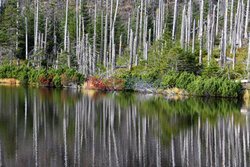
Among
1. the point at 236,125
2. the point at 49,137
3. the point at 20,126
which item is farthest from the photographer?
the point at 236,125

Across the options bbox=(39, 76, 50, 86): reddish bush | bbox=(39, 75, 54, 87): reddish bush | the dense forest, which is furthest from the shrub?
the dense forest

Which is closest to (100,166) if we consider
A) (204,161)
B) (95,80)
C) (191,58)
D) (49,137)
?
(204,161)

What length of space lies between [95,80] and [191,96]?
10378 millimetres

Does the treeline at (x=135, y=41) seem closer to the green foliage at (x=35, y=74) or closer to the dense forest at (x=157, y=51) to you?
the dense forest at (x=157, y=51)

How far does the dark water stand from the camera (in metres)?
7.46

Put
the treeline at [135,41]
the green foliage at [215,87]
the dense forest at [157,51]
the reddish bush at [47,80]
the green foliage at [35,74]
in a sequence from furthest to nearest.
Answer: the reddish bush at [47,80], the green foliage at [35,74], the treeline at [135,41], the dense forest at [157,51], the green foliage at [215,87]

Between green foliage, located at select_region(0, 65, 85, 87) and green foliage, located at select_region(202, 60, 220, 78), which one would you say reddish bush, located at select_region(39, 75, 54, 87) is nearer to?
green foliage, located at select_region(0, 65, 85, 87)

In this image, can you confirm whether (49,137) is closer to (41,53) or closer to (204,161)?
(204,161)

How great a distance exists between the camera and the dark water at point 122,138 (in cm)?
746

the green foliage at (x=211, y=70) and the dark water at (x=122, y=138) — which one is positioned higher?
the green foliage at (x=211, y=70)

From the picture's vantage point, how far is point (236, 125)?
12.2m

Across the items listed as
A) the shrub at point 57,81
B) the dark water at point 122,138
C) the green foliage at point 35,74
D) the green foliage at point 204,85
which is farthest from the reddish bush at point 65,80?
the dark water at point 122,138

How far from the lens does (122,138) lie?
971 centimetres

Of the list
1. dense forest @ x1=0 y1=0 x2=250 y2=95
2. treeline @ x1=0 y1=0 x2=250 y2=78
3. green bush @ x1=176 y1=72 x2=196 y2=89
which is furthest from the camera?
treeline @ x1=0 y1=0 x2=250 y2=78
